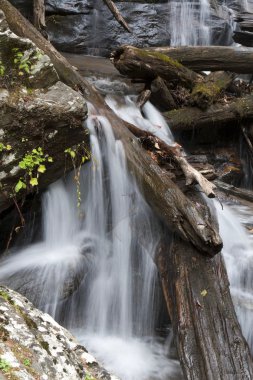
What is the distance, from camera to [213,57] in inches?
305

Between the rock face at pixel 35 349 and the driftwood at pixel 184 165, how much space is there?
2.44 m

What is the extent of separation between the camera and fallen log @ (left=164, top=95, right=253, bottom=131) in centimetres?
730

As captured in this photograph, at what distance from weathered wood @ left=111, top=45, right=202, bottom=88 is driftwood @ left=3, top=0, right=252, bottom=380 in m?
1.73

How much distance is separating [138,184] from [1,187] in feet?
4.91

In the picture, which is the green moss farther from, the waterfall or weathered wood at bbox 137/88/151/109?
the waterfall

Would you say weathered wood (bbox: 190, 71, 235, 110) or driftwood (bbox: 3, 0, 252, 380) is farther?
weathered wood (bbox: 190, 71, 235, 110)

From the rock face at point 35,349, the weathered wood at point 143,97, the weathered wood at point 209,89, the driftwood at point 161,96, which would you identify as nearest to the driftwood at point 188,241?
the rock face at point 35,349

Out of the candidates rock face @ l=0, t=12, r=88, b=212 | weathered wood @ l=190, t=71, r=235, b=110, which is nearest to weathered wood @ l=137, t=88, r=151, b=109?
weathered wood @ l=190, t=71, r=235, b=110

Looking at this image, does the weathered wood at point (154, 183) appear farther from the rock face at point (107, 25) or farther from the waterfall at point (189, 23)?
the waterfall at point (189, 23)

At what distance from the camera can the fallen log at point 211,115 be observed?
24.0 feet

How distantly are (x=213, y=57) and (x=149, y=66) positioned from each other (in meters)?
1.74

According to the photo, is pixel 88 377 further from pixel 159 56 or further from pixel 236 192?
pixel 159 56

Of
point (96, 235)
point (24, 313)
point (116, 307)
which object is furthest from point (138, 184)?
point (24, 313)

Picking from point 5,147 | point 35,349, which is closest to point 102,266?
point 5,147
